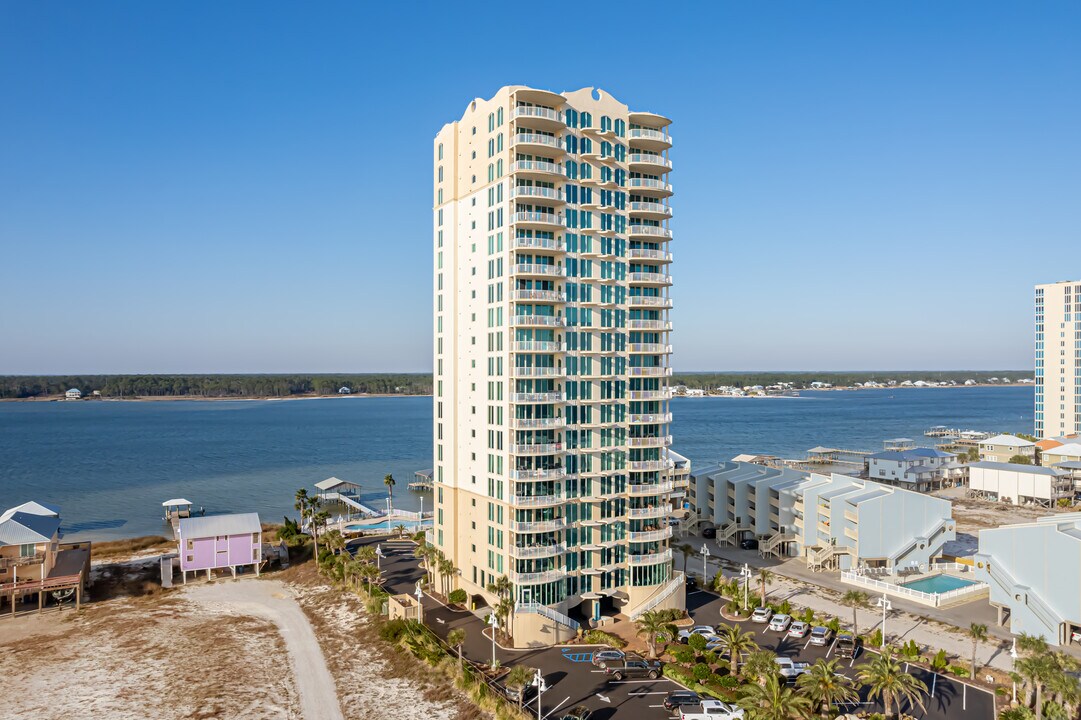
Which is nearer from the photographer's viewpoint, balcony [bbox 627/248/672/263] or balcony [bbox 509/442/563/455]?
balcony [bbox 509/442/563/455]

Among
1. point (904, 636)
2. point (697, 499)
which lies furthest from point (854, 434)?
point (904, 636)

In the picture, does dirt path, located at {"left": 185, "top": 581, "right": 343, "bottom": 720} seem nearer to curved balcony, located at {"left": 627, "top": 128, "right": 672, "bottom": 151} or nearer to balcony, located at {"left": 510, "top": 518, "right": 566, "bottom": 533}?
balcony, located at {"left": 510, "top": 518, "right": 566, "bottom": 533}

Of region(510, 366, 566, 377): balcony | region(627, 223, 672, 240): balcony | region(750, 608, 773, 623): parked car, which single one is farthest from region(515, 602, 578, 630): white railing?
region(627, 223, 672, 240): balcony

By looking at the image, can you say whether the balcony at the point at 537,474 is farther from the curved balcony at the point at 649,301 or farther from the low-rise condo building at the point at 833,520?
the low-rise condo building at the point at 833,520

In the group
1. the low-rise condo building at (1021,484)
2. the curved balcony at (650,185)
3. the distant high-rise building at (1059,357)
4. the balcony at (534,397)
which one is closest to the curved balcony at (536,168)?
the curved balcony at (650,185)

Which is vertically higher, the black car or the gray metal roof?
the gray metal roof

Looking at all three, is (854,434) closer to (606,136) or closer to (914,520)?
(914,520)
